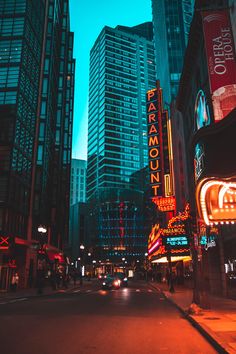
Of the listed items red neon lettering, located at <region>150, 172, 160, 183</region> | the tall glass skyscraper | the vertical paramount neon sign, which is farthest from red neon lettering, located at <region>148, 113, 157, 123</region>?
the tall glass skyscraper

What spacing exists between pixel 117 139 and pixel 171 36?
6878cm

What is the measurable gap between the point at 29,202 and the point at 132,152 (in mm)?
128060

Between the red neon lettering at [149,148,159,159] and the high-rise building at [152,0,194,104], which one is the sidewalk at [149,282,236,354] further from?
the high-rise building at [152,0,194,104]

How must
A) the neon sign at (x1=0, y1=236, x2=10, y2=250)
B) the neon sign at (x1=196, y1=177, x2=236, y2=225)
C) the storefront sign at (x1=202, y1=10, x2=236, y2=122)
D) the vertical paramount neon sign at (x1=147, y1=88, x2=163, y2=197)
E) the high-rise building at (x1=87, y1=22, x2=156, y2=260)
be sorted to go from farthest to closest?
the high-rise building at (x1=87, y1=22, x2=156, y2=260)
the vertical paramount neon sign at (x1=147, y1=88, x2=163, y2=197)
the neon sign at (x1=0, y1=236, x2=10, y2=250)
the storefront sign at (x1=202, y1=10, x2=236, y2=122)
the neon sign at (x1=196, y1=177, x2=236, y2=225)

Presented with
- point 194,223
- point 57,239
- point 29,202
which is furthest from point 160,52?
point 194,223

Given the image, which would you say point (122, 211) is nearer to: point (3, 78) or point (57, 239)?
point (57, 239)

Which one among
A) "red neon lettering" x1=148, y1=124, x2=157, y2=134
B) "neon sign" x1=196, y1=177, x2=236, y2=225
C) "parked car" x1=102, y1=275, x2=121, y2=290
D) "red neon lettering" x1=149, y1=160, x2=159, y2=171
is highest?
"red neon lettering" x1=148, y1=124, x2=157, y2=134

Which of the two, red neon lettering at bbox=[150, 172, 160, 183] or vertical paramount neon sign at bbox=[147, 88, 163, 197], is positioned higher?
vertical paramount neon sign at bbox=[147, 88, 163, 197]

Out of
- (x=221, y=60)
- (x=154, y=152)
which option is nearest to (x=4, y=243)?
(x=154, y=152)

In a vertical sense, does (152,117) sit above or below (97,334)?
above

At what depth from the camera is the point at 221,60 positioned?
17.8 meters

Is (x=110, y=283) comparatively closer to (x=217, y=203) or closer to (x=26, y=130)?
(x=26, y=130)

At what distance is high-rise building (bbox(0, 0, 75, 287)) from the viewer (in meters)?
34.6

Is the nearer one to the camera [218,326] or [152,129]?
[218,326]
